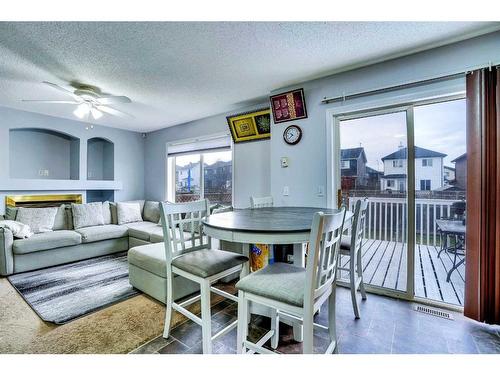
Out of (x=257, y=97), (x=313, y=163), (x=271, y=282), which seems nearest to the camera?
(x=271, y=282)

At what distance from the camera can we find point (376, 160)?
2490 millimetres

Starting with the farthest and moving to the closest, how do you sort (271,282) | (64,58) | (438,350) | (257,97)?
(257,97) → (64,58) → (438,350) → (271,282)

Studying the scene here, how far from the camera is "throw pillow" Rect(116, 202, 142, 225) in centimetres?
420

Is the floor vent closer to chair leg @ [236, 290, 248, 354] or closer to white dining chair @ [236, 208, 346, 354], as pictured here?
white dining chair @ [236, 208, 346, 354]

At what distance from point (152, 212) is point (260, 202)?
2753 millimetres

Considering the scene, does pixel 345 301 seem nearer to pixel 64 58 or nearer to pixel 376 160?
pixel 376 160

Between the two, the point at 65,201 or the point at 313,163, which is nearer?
the point at 313,163

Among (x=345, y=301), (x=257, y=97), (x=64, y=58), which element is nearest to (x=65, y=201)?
(x=64, y=58)

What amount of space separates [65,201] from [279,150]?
13.2 feet

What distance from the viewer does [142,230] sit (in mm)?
3684

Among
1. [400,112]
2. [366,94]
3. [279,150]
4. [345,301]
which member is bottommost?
[345,301]

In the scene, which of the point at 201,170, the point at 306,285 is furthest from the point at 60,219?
the point at 306,285

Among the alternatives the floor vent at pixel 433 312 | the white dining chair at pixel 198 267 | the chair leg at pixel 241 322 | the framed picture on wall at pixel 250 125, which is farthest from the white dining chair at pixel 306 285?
the framed picture on wall at pixel 250 125

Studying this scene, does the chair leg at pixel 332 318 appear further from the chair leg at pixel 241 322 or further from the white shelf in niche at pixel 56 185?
the white shelf in niche at pixel 56 185
